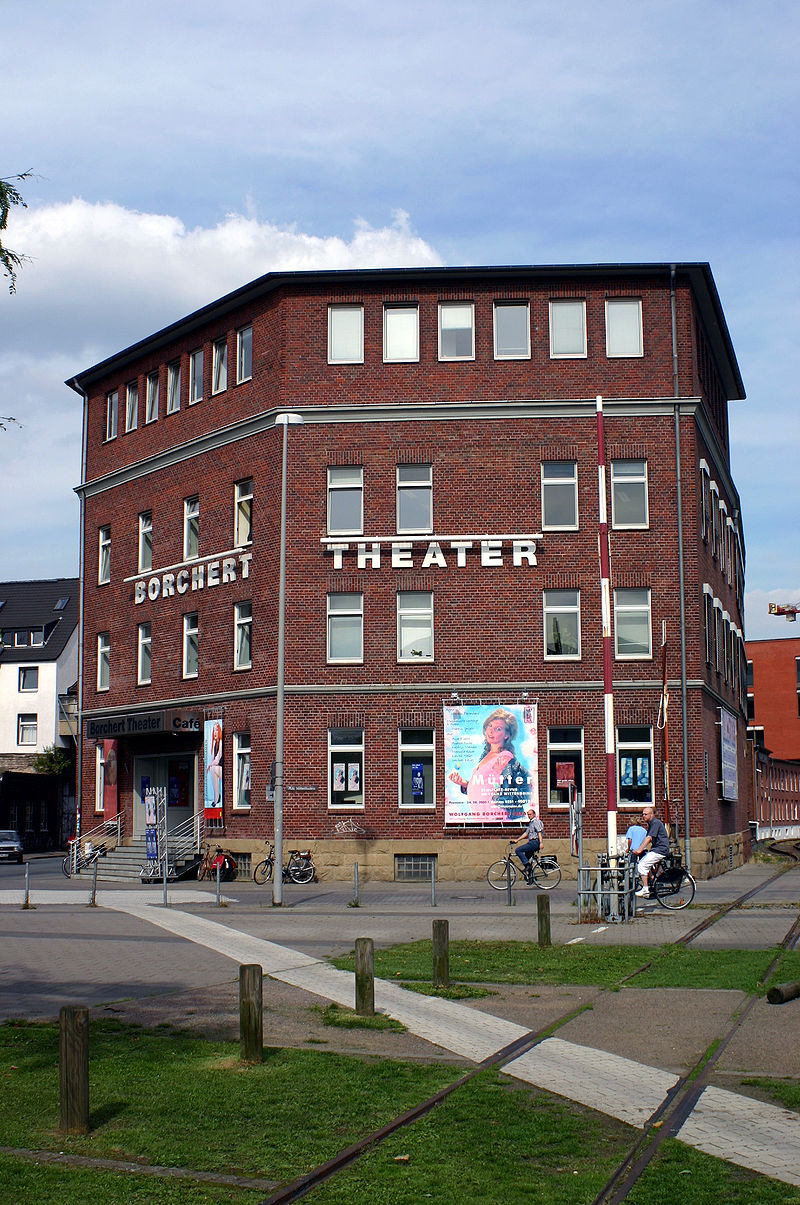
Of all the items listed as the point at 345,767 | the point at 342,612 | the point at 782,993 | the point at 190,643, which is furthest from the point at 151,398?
the point at 782,993

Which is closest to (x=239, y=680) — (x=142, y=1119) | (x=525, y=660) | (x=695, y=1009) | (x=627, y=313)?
(x=525, y=660)

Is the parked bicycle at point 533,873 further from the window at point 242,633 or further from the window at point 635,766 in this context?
the window at point 242,633

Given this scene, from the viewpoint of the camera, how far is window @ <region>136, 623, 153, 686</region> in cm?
4141

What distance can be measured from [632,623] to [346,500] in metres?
8.00

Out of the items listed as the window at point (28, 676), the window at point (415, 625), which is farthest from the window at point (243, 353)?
the window at point (28, 676)

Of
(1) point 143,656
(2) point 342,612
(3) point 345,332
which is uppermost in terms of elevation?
(3) point 345,332

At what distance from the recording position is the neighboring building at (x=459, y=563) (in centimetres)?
3356

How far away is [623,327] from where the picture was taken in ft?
114

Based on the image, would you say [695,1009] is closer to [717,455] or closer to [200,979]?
[200,979]

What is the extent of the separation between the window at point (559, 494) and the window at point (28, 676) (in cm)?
4165

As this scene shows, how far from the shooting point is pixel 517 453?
34.5 metres

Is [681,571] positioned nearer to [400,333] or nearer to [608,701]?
[400,333]

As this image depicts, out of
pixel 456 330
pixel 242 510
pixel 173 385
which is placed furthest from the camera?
pixel 173 385

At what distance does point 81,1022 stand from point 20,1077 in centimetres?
207
